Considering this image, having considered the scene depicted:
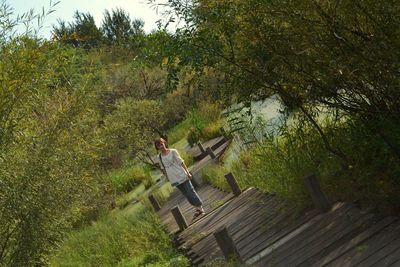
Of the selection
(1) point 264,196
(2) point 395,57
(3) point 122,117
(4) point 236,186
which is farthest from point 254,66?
(3) point 122,117

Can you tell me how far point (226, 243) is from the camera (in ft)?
17.1

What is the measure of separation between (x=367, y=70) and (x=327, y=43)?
410 millimetres

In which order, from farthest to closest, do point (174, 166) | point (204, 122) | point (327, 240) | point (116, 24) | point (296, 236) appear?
point (116, 24)
point (204, 122)
point (174, 166)
point (296, 236)
point (327, 240)

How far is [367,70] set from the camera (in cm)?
448

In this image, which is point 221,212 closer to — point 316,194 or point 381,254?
point 316,194

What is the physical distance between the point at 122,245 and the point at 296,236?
17.4 ft

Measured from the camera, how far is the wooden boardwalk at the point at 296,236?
4.25 metres

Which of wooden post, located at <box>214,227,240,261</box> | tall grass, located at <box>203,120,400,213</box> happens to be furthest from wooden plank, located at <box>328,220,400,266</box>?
→ wooden post, located at <box>214,227,240,261</box>

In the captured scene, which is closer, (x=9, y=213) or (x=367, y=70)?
(x=367, y=70)

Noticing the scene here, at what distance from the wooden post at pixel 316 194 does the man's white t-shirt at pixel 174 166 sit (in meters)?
3.39

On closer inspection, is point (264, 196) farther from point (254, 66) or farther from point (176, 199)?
point (176, 199)

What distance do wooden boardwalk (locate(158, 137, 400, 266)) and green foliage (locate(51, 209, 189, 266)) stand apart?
945 millimetres

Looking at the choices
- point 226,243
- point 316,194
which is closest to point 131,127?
point 226,243

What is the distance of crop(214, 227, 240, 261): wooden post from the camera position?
517cm
